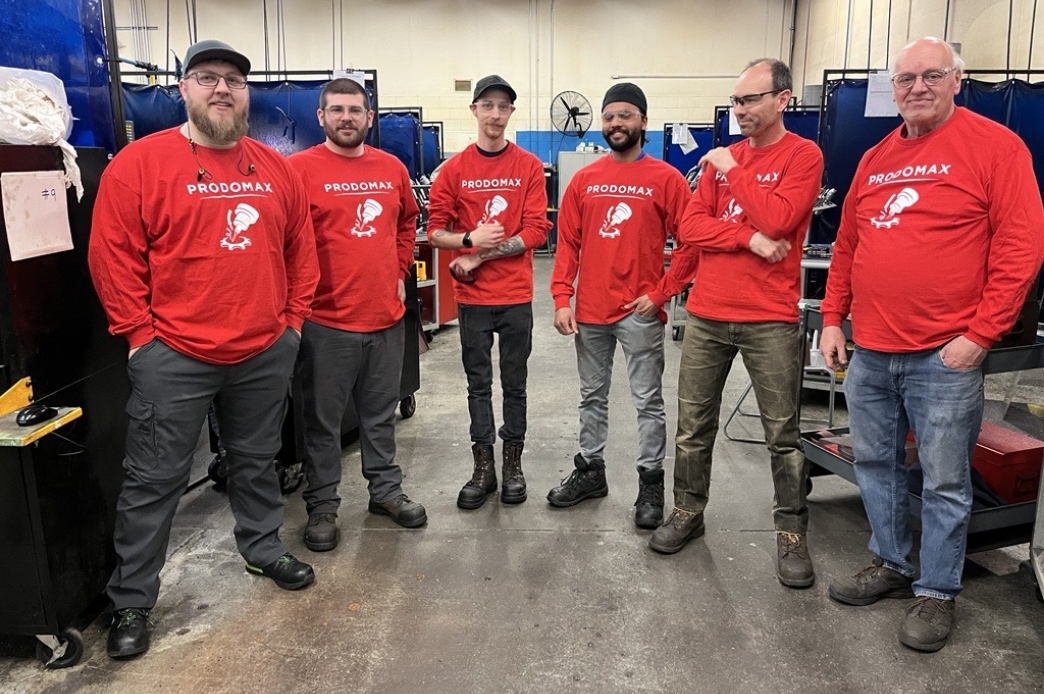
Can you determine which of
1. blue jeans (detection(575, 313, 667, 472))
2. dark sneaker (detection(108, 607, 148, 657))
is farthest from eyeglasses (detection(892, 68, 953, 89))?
dark sneaker (detection(108, 607, 148, 657))

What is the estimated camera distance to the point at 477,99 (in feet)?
8.79

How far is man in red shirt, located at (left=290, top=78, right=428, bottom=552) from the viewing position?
8.09 feet

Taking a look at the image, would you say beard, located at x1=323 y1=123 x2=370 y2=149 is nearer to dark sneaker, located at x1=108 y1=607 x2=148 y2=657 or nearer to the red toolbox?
dark sneaker, located at x1=108 y1=607 x2=148 y2=657

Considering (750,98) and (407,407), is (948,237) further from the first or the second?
(407,407)

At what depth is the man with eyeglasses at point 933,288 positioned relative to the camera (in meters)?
1.85

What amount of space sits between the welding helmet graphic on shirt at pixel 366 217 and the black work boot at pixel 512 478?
103cm

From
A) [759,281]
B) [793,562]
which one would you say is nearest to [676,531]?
[793,562]

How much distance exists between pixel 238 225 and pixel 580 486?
1.65m

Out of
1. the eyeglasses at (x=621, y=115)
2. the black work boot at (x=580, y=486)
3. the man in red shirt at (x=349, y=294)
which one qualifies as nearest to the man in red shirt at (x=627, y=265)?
the eyeglasses at (x=621, y=115)

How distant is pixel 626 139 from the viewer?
2.60m

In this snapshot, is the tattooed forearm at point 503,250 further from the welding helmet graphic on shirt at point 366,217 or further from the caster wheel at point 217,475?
the caster wheel at point 217,475

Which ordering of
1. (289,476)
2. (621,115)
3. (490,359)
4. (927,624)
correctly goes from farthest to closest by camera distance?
1. (289,476)
2. (490,359)
3. (621,115)
4. (927,624)

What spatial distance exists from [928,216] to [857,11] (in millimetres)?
7886

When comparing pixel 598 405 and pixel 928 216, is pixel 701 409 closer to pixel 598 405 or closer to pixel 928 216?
pixel 598 405
